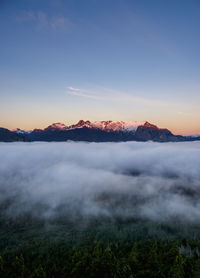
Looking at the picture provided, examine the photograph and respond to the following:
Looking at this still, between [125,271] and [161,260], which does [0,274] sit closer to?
[125,271]

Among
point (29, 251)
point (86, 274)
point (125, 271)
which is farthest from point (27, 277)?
point (29, 251)

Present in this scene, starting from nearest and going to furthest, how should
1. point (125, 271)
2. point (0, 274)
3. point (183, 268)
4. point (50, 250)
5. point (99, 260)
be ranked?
point (183, 268) → point (125, 271) → point (0, 274) → point (99, 260) → point (50, 250)

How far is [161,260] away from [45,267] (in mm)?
77134

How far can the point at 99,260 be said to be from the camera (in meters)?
111

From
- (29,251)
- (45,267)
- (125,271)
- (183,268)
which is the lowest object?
(29,251)

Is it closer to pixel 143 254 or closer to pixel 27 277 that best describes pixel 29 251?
pixel 27 277

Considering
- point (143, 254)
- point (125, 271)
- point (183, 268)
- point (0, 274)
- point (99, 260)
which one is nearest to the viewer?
point (183, 268)

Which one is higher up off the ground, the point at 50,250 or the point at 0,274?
the point at 0,274

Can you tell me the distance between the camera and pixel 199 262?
88875 millimetres

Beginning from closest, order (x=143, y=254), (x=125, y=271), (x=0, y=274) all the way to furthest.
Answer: (x=125, y=271)
(x=0, y=274)
(x=143, y=254)

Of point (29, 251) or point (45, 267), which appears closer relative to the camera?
point (45, 267)

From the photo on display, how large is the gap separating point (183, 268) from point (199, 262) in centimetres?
1036

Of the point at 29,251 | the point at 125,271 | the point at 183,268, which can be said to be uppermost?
the point at 183,268

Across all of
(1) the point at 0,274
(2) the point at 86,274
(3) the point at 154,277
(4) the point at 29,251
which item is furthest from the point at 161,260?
(4) the point at 29,251
